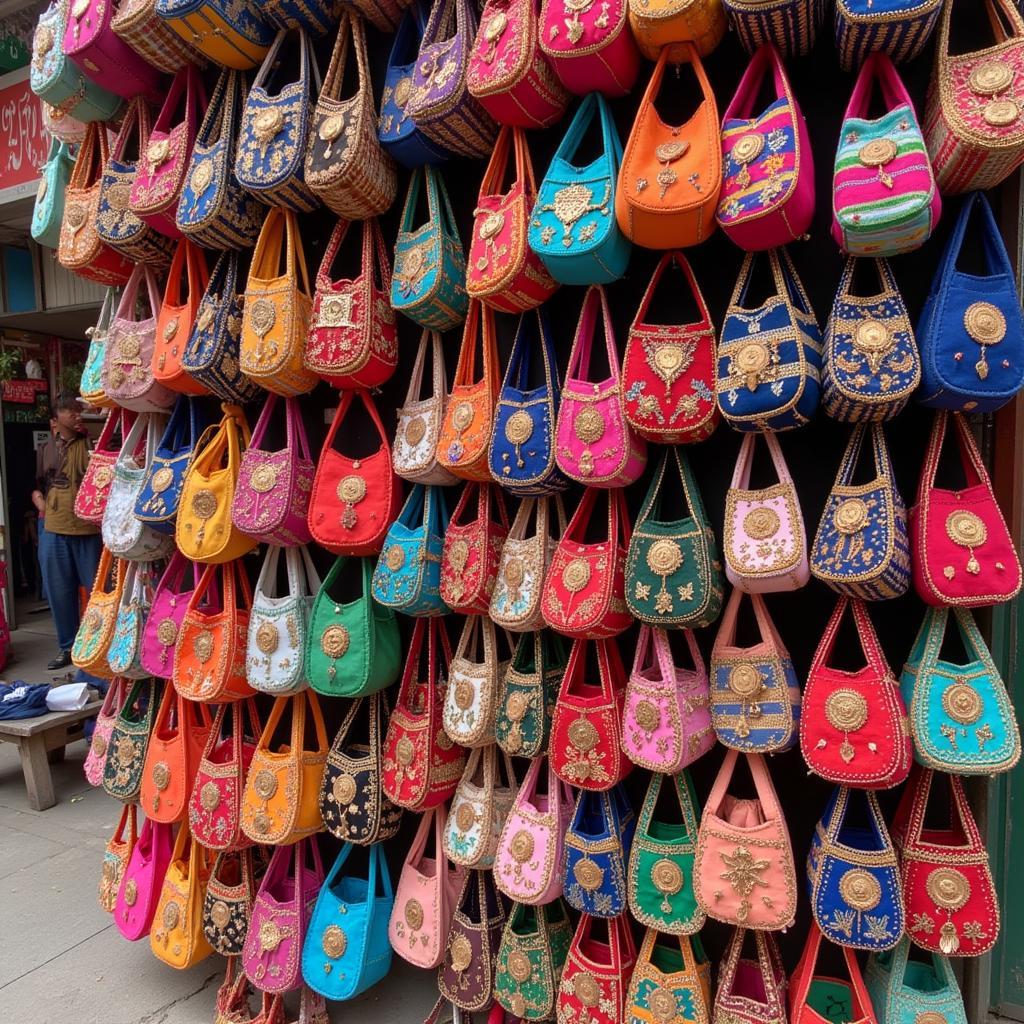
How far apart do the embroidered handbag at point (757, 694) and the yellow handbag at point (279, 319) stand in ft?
4.40

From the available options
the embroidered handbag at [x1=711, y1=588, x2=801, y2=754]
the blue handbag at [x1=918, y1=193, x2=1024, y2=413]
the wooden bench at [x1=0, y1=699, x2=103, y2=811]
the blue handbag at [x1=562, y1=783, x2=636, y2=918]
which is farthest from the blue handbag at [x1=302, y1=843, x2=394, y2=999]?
the wooden bench at [x1=0, y1=699, x2=103, y2=811]

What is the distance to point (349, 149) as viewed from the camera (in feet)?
6.13

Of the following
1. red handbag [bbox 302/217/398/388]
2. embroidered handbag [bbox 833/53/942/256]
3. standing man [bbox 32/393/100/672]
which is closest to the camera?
embroidered handbag [bbox 833/53/942/256]

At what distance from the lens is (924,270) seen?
1.60m

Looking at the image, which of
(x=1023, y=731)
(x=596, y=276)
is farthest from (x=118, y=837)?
(x=1023, y=731)

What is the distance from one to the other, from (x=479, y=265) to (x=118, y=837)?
2346 mm

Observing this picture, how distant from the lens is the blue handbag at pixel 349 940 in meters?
2.09

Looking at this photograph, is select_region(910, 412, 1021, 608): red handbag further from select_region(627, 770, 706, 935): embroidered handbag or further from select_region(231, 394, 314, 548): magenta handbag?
select_region(231, 394, 314, 548): magenta handbag

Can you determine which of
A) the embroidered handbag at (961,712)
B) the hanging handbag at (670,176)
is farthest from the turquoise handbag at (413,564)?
the embroidered handbag at (961,712)

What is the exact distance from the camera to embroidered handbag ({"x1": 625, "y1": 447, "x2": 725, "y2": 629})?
1593 mm

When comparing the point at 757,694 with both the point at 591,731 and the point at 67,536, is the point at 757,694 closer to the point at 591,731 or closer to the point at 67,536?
the point at 591,731

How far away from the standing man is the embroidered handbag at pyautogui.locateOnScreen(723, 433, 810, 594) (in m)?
5.18

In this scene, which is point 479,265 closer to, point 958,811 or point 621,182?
point 621,182

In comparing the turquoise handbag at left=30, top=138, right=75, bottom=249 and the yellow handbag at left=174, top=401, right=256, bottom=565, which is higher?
the turquoise handbag at left=30, top=138, right=75, bottom=249
